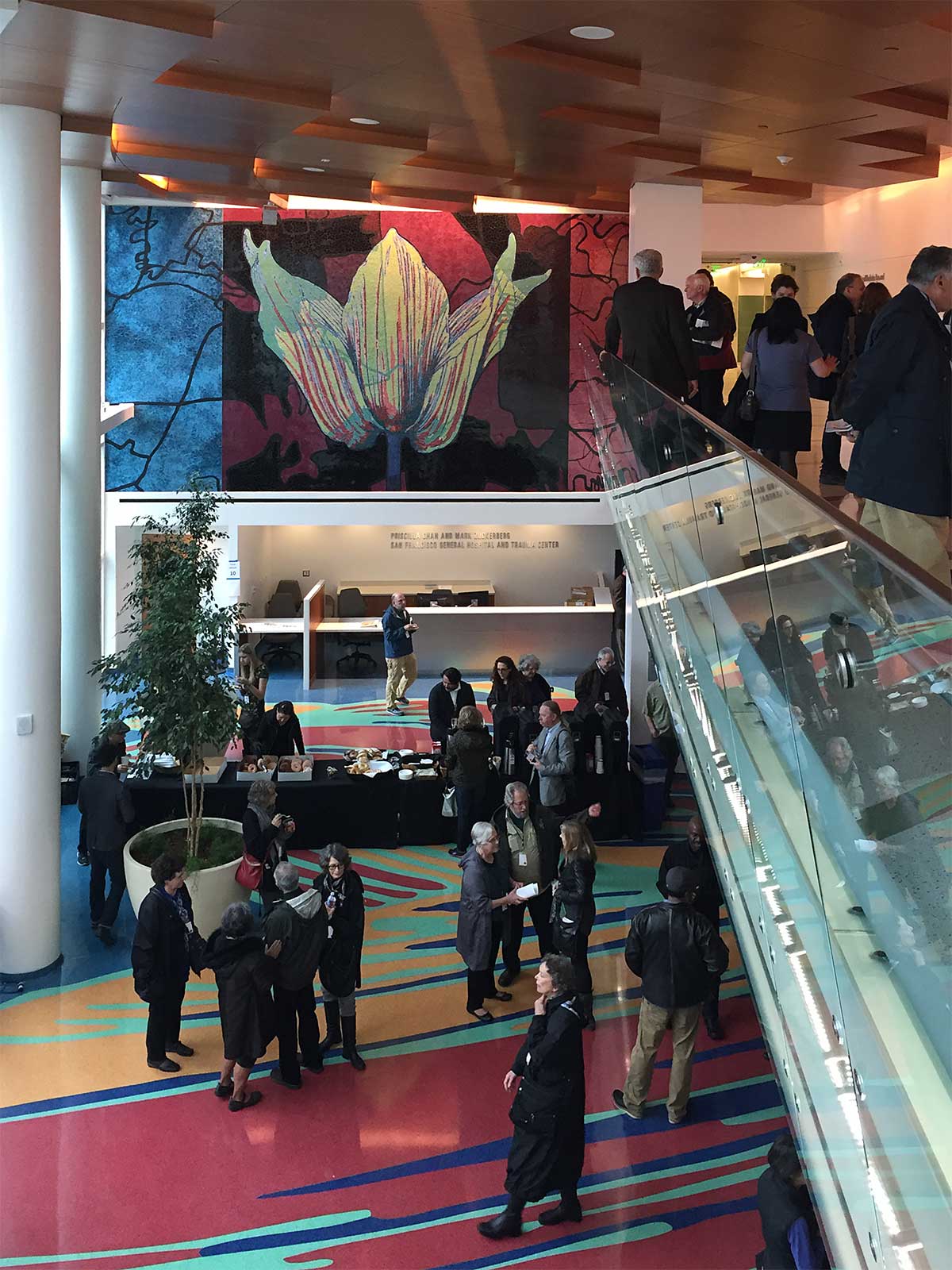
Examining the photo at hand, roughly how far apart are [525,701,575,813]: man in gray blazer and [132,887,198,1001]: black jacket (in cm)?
400

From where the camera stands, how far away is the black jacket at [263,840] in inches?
365

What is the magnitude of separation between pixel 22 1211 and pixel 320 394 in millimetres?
12303

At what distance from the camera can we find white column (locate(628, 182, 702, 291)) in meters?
13.6

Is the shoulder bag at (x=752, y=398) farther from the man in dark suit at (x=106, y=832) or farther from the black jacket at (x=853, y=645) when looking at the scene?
the black jacket at (x=853, y=645)

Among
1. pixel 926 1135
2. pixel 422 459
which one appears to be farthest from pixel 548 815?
pixel 422 459

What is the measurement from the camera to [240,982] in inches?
287

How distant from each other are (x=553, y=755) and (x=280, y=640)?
31.2ft

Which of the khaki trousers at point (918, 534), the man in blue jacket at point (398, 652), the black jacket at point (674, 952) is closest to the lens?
the khaki trousers at point (918, 534)

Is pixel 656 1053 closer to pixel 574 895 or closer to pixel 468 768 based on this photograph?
pixel 574 895

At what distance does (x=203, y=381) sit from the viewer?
16.7m

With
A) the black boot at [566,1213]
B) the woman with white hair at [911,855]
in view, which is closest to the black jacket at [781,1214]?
the black boot at [566,1213]

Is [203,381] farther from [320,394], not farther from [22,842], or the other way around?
[22,842]

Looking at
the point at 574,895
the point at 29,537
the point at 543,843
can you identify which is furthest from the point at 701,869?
the point at 29,537

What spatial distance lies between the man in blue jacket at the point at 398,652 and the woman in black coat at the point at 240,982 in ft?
29.2
